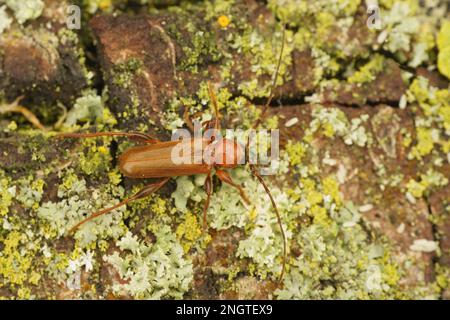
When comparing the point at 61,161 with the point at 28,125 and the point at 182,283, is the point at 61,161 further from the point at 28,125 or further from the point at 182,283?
the point at 182,283

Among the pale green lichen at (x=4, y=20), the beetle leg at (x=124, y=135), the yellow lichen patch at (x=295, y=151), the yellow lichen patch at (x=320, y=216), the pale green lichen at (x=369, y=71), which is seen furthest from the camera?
the pale green lichen at (x=369, y=71)

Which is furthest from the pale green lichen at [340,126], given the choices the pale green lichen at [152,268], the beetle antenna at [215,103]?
the pale green lichen at [152,268]

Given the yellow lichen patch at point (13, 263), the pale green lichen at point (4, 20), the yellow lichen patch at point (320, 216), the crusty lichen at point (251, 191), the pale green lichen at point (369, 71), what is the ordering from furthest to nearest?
the pale green lichen at point (369, 71), the yellow lichen patch at point (320, 216), the pale green lichen at point (4, 20), the crusty lichen at point (251, 191), the yellow lichen patch at point (13, 263)

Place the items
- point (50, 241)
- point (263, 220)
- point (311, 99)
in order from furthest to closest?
point (311, 99), point (263, 220), point (50, 241)

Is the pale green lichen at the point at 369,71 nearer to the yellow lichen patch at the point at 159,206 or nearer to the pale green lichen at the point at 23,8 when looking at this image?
the yellow lichen patch at the point at 159,206

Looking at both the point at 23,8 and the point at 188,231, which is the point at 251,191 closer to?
the point at 188,231

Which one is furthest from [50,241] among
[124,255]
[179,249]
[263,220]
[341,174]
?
[341,174]
